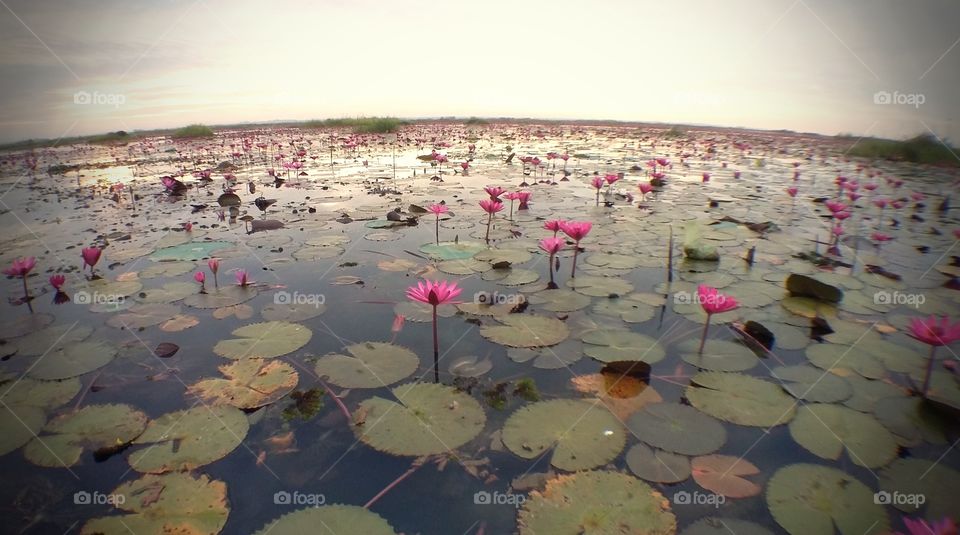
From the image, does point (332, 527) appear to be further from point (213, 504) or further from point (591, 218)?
point (591, 218)

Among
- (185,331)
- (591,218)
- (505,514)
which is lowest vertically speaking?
(505,514)

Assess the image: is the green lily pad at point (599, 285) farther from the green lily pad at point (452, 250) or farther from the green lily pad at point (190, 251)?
the green lily pad at point (190, 251)

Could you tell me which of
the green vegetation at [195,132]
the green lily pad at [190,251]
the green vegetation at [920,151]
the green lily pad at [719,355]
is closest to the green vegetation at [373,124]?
the green vegetation at [195,132]

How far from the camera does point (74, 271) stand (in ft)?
13.8

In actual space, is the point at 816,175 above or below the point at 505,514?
above

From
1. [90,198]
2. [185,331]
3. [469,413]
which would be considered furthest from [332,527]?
[90,198]

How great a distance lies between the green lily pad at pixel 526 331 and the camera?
116 inches

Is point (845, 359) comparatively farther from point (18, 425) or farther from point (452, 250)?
point (18, 425)

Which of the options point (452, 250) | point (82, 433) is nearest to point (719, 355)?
point (452, 250)

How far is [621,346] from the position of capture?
9.44 feet

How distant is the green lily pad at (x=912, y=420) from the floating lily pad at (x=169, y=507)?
3211 mm

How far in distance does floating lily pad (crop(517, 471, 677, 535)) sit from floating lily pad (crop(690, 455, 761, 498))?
260 millimetres

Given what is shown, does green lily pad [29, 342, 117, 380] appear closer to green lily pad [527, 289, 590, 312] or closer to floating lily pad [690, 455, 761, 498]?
green lily pad [527, 289, 590, 312]

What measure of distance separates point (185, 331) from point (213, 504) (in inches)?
73.1
